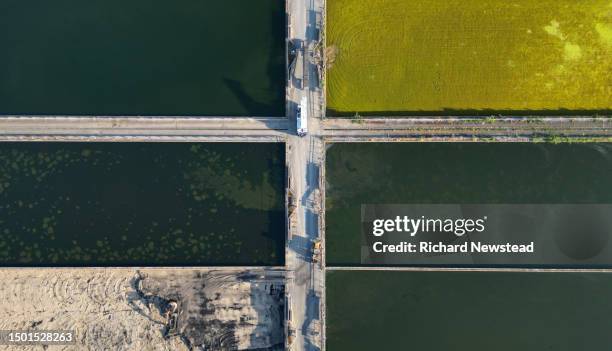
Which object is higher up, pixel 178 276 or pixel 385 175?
pixel 385 175

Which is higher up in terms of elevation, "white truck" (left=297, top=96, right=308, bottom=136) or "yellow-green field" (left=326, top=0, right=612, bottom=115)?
"yellow-green field" (left=326, top=0, right=612, bottom=115)

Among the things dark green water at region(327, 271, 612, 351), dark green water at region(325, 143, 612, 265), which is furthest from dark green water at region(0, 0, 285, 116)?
dark green water at region(327, 271, 612, 351)

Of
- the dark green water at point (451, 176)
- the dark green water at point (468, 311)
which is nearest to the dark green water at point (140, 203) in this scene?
the dark green water at point (451, 176)

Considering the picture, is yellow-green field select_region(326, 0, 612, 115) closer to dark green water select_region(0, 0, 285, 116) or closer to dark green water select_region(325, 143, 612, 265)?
dark green water select_region(325, 143, 612, 265)

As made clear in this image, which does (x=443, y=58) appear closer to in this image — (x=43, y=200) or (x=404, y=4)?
(x=404, y=4)

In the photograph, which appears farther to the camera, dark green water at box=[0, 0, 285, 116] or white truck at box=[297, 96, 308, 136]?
dark green water at box=[0, 0, 285, 116]

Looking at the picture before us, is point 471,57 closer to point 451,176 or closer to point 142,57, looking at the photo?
point 451,176

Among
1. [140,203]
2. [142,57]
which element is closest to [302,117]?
[142,57]

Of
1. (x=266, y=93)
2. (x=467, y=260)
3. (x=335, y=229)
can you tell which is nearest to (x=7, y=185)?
(x=266, y=93)
